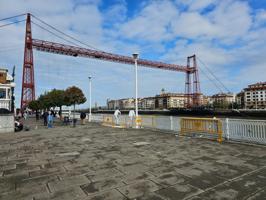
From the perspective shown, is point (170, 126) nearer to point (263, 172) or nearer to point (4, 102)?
point (263, 172)

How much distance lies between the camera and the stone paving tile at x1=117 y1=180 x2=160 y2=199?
A: 11.9 feet

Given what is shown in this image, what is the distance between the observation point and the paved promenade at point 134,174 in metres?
3.64

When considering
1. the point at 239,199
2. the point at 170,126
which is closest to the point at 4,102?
the point at 170,126

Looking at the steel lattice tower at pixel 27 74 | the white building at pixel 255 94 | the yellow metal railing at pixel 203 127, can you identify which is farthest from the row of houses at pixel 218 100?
the yellow metal railing at pixel 203 127

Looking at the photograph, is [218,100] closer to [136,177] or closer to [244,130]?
[244,130]

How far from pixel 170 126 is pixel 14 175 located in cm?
909

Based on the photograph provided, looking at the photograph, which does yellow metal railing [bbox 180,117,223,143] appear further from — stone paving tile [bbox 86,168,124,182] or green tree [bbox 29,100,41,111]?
green tree [bbox 29,100,41,111]

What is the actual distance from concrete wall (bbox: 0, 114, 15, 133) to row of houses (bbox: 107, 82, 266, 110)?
3068 inches

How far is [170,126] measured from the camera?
12320 millimetres

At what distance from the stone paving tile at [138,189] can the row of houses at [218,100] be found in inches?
3287

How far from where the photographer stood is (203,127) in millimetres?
9797

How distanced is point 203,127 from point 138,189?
22.3 ft

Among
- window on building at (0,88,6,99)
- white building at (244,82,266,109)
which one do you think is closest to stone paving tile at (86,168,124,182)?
window on building at (0,88,6,99)

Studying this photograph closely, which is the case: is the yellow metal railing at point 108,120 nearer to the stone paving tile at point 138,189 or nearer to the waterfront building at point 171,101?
the stone paving tile at point 138,189
